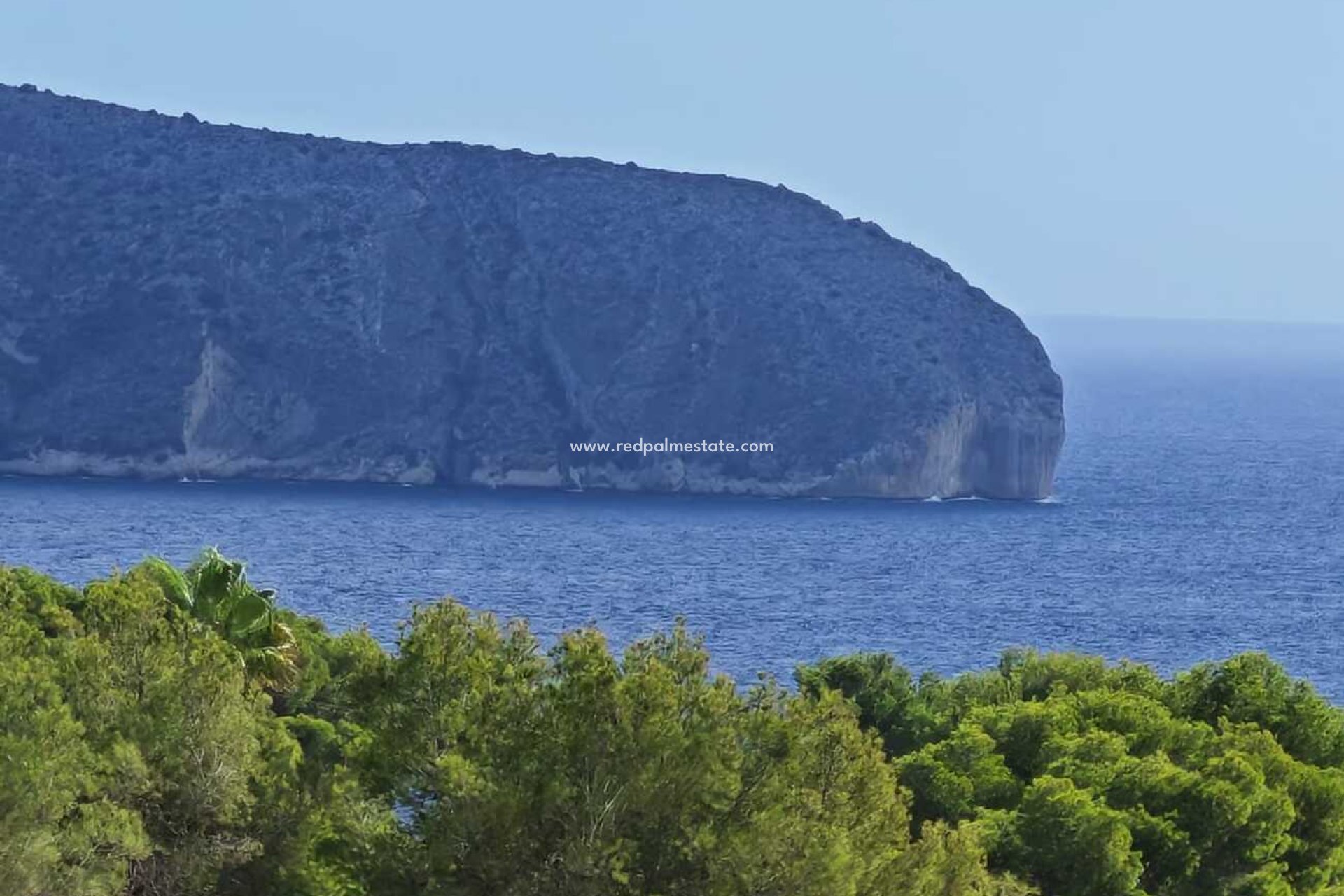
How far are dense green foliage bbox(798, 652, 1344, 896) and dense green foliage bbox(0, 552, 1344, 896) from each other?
0.15 ft

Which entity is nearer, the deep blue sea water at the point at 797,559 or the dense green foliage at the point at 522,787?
the dense green foliage at the point at 522,787

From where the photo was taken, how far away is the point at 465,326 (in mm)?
154875

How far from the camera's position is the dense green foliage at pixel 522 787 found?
21312mm

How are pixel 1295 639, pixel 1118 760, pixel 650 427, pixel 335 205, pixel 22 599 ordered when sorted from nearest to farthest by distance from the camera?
pixel 1118 760 → pixel 22 599 → pixel 1295 639 → pixel 650 427 → pixel 335 205

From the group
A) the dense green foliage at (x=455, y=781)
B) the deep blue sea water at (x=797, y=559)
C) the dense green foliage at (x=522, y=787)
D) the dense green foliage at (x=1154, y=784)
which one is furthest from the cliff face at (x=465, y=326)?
the dense green foliage at (x=455, y=781)

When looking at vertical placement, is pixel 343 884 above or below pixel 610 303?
below

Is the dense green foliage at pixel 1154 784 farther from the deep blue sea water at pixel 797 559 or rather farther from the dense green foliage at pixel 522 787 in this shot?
the deep blue sea water at pixel 797 559

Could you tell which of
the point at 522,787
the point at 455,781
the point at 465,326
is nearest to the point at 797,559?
the point at 465,326

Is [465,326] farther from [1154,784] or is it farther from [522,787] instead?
[522,787]

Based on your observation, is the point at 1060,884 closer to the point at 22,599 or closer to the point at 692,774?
the point at 692,774

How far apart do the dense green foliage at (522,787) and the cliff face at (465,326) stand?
110710 millimetres

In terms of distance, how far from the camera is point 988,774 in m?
31.2

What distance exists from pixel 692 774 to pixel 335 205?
468 feet

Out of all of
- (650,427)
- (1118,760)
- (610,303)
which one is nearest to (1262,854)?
(1118,760)
